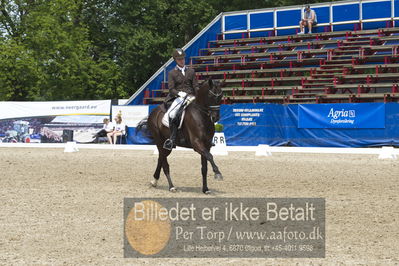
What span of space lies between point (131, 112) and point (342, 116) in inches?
453

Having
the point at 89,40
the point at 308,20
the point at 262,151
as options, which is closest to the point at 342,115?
the point at 262,151

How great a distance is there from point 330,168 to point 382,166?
5.63 ft

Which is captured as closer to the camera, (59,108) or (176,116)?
(176,116)

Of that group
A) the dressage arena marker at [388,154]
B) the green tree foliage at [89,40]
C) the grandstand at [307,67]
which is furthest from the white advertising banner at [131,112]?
the dressage arena marker at [388,154]

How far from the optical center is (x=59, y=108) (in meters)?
35.1

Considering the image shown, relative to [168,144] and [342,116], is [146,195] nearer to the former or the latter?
[168,144]

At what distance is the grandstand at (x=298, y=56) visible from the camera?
106 ft

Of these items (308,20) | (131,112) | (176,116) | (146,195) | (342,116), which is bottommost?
(146,195)

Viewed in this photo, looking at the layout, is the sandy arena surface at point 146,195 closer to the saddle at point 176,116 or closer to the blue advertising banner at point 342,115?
the saddle at point 176,116

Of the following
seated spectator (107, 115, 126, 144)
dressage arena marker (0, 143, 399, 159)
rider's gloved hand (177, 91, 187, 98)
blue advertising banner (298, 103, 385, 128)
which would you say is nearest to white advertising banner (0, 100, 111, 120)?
seated spectator (107, 115, 126, 144)

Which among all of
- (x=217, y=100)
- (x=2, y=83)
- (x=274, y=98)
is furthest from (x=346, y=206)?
(x=2, y=83)

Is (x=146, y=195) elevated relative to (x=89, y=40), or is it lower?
lower

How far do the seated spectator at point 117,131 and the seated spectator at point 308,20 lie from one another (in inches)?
494

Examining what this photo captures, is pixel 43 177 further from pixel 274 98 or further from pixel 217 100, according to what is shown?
pixel 274 98
